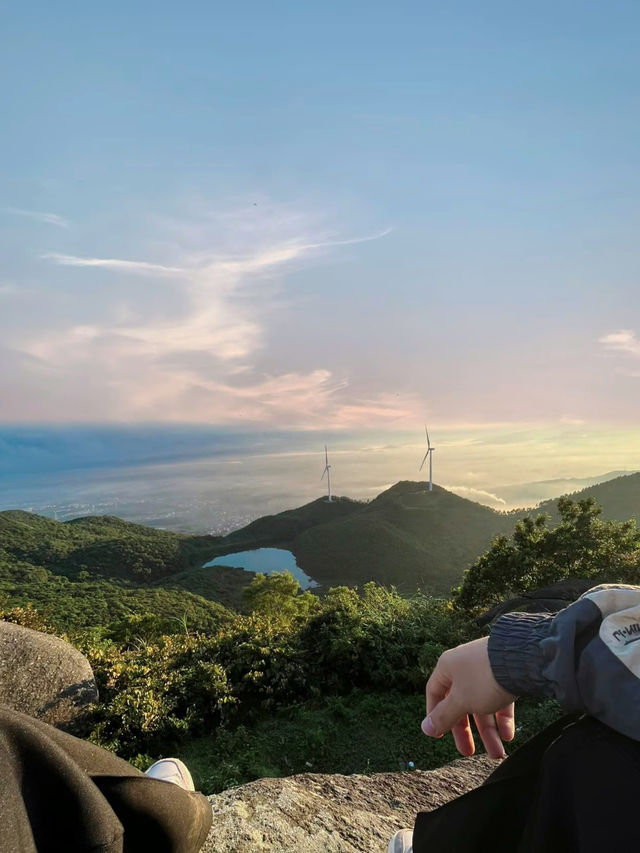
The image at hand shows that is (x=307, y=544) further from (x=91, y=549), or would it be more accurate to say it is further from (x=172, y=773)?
(x=172, y=773)

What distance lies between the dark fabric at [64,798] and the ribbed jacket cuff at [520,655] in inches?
50.0

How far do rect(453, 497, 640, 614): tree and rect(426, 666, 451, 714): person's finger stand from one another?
14.8 meters

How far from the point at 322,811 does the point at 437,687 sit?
2093 millimetres

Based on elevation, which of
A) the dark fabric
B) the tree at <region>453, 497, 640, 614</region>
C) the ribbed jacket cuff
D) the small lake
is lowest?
the small lake

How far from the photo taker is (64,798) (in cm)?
153

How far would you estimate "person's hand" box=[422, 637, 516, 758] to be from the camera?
1.36 meters

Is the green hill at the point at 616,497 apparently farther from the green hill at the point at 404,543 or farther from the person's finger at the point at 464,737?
the person's finger at the point at 464,737

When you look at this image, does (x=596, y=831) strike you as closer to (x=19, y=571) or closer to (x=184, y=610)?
(x=184, y=610)

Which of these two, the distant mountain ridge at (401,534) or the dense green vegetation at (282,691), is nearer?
the dense green vegetation at (282,691)

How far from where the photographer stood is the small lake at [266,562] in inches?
2613

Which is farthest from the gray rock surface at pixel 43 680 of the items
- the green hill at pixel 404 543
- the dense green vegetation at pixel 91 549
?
the green hill at pixel 404 543

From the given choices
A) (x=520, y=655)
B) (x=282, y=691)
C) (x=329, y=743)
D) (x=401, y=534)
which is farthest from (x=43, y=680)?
(x=401, y=534)

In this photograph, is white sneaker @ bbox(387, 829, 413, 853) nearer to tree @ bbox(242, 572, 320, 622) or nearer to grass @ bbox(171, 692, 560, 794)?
grass @ bbox(171, 692, 560, 794)

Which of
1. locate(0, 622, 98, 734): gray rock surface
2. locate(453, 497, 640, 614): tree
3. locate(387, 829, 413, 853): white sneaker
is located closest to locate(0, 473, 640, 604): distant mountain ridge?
locate(453, 497, 640, 614): tree
